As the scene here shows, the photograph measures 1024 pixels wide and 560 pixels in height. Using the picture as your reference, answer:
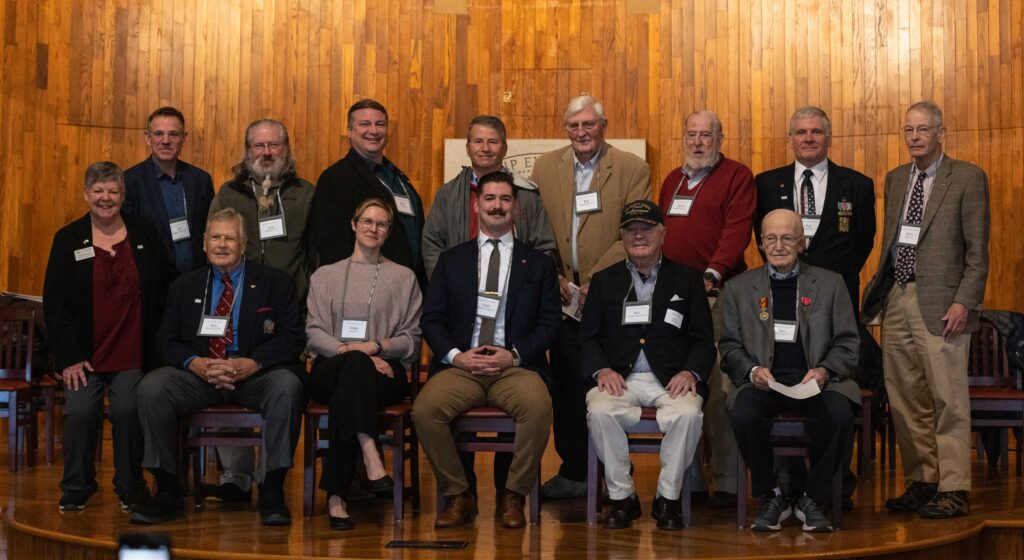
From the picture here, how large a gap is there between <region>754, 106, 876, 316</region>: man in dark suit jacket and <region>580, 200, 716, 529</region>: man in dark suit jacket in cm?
58

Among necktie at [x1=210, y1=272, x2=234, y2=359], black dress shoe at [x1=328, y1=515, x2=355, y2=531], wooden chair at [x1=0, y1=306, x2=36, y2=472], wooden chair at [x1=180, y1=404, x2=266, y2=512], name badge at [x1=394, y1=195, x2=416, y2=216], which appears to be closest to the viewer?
black dress shoe at [x1=328, y1=515, x2=355, y2=531]

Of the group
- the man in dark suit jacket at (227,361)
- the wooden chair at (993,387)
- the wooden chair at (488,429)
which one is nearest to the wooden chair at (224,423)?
the man in dark suit jacket at (227,361)

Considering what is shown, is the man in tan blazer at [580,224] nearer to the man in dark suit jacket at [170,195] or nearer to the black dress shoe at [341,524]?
the black dress shoe at [341,524]

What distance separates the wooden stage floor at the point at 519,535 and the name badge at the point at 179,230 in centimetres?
107

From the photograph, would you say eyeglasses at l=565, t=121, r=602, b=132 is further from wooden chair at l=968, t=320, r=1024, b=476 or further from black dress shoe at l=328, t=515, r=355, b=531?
wooden chair at l=968, t=320, r=1024, b=476

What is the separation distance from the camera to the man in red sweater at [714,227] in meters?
4.29

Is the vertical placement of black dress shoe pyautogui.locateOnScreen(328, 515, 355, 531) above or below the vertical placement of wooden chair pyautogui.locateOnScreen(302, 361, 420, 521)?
below

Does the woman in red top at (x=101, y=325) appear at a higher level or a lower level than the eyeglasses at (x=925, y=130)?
lower

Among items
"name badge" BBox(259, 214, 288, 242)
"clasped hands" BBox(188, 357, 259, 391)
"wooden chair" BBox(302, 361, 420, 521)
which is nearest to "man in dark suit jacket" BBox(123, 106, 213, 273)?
"name badge" BBox(259, 214, 288, 242)

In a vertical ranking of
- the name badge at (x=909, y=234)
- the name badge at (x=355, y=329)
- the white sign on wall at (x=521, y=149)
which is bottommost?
the name badge at (x=355, y=329)

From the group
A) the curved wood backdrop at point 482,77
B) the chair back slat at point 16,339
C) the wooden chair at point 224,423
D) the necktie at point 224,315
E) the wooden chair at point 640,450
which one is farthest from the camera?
the curved wood backdrop at point 482,77

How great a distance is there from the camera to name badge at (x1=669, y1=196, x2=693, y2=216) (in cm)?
443

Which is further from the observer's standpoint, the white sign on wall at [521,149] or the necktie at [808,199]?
the white sign on wall at [521,149]

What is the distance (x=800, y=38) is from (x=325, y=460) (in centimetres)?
474
